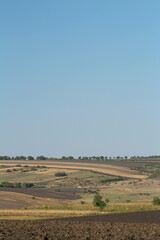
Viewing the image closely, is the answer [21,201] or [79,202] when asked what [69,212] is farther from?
[79,202]

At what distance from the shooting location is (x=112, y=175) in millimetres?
172375

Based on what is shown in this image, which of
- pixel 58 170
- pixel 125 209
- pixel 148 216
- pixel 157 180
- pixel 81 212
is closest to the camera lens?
pixel 148 216

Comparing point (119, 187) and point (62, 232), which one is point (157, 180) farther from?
point (62, 232)

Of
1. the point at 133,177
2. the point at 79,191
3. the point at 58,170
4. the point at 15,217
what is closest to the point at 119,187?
the point at 79,191

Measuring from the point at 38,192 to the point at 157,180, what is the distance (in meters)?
45.7

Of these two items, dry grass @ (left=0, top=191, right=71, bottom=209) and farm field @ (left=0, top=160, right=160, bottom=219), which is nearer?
farm field @ (left=0, top=160, right=160, bottom=219)

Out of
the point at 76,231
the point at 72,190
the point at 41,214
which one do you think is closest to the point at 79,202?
the point at 41,214

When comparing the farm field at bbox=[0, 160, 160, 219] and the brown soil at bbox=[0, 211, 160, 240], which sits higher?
the farm field at bbox=[0, 160, 160, 219]

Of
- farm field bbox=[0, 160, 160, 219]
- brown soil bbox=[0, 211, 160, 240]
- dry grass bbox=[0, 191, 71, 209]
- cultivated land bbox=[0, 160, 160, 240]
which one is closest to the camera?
brown soil bbox=[0, 211, 160, 240]

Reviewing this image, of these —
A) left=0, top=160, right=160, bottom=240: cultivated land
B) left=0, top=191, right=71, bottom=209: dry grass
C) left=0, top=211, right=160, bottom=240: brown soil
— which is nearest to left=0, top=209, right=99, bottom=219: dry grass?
left=0, top=160, right=160, bottom=240: cultivated land

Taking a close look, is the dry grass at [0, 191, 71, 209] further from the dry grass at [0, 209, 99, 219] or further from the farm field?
the dry grass at [0, 209, 99, 219]

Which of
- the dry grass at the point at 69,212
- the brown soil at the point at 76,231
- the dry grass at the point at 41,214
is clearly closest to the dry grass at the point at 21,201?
the dry grass at the point at 69,212

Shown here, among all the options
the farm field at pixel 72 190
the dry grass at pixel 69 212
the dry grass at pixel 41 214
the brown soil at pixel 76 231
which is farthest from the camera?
the farm field at pixel 72 190

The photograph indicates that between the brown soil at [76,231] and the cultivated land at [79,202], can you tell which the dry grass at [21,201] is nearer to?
the cultivated land at [79,202]
